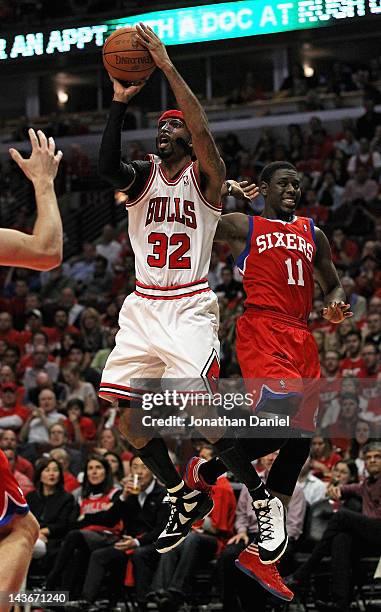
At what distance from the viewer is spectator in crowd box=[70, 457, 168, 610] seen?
9.81 meters

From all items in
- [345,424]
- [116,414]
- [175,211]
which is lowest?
[345,424]

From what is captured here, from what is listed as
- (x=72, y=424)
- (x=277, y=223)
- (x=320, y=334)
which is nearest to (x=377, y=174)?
(x=320, y=334)

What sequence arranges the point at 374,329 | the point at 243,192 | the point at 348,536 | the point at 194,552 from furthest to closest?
1. the point at 374,329
2. the point at 194,552
3. the point at 348,536
4. the point at 243,192

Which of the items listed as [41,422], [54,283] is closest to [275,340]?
[41,422]

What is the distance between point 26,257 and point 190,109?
6.74 ft

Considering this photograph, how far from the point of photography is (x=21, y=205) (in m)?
20.8

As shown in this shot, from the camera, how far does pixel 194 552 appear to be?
381 inches

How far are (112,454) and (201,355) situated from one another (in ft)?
14.7

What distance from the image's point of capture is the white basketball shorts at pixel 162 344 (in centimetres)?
643

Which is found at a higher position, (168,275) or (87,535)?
(168,275)

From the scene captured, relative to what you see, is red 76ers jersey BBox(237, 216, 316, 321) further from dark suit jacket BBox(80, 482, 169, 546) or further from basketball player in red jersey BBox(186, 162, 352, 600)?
dark suit jacket BBox(80, 482, 169, 546)

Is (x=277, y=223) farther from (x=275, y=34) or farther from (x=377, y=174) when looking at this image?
(x=377, y=174)

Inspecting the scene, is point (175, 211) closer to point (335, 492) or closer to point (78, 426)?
point (335, 492)

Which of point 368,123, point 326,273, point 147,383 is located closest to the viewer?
point 147,383
